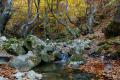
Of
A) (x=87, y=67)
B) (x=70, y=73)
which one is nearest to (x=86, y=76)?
(x=70, y=73)

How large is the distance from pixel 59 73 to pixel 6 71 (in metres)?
2.29

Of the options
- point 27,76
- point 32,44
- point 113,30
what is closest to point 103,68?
point 27,76

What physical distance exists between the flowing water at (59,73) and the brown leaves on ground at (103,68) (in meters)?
0.48

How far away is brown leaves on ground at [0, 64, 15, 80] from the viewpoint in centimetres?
1122

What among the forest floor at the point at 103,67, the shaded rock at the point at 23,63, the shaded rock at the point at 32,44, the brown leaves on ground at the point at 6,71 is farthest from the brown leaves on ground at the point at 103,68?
the brown leaves on ground at the point at 6,71

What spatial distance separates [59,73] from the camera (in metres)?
12.6

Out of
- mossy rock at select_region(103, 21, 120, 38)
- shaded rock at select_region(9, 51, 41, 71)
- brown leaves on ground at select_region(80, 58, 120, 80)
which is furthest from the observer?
mossy rock at select_region(103, 21, 120, 38)

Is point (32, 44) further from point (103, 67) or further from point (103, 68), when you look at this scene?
point (103, 68)

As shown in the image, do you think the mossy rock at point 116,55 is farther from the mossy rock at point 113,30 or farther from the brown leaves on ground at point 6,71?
the brown leaves on ground at point 6,71

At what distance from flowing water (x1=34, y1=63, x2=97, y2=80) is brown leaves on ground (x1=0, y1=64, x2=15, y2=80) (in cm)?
129

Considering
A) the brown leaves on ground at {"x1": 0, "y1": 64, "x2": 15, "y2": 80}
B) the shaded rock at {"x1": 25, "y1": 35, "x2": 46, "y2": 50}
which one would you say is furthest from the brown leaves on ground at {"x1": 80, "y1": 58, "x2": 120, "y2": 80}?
the brown leaves on ground at {"x1": 0, "y1": 64, "x2": 15, "y2": 80}

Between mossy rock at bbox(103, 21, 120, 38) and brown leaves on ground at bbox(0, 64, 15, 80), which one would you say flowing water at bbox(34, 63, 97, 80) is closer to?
brown leaves on ground at bbox(0, 64, 15, 80)

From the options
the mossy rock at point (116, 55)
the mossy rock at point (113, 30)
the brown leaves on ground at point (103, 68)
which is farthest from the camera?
the mossy rock at point (113, 30)

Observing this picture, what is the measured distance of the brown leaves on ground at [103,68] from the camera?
11.8m
